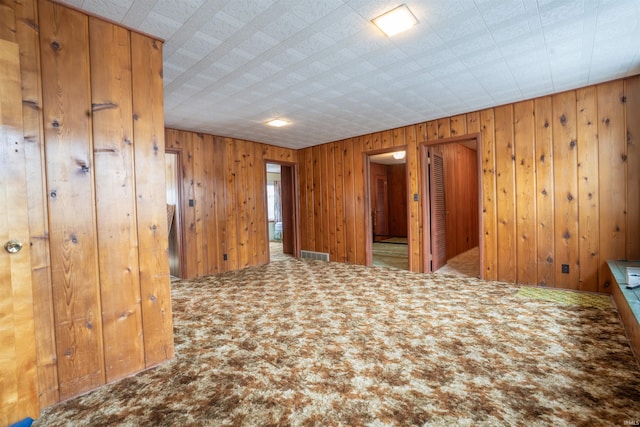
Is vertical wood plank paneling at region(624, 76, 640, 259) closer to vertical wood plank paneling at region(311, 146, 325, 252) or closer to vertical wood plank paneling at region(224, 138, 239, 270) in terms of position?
vertical wood plank paneling at region(311, 146, 325, 252)

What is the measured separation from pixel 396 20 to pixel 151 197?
2121 millimetres

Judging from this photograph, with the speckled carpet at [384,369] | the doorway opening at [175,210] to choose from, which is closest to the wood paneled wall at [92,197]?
the speckled carpet at [384,369]

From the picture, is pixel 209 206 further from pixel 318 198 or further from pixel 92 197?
pixel 92 197

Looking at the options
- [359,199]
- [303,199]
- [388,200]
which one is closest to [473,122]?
[359,199]

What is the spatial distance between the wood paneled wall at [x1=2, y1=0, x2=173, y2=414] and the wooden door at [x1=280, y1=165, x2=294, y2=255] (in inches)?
176

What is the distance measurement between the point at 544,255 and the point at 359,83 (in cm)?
316

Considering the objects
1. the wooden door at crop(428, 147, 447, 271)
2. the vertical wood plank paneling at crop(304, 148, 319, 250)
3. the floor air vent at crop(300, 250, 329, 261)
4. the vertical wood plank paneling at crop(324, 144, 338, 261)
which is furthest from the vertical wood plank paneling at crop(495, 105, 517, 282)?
the vertical wood plank paneling at crop(304, 148, 319, 250)

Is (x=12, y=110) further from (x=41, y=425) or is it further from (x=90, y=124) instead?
(x=41, y=425)

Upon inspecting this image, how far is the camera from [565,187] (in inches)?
135

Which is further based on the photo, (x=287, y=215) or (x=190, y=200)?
(x=287, y=215)

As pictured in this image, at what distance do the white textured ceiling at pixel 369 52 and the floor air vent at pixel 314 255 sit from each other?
3.03m

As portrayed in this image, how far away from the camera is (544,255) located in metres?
3.60

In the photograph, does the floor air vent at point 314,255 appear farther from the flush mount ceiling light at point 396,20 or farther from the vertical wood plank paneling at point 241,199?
the flush mount ceiling light at point 396,20

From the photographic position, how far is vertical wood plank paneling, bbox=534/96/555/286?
3521mm
